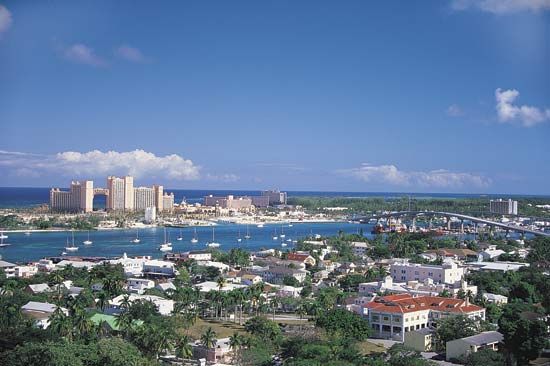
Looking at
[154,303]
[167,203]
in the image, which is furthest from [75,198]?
[154,303]

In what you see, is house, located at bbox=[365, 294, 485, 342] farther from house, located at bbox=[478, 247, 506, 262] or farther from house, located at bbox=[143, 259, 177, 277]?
house, located at bbox=[478, 247, 506, 262]

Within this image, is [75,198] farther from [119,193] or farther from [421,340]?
[421,340]

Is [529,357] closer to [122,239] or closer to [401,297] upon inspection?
[401,297]

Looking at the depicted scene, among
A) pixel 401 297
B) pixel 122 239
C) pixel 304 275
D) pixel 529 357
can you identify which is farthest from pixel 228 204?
pixel 529 357

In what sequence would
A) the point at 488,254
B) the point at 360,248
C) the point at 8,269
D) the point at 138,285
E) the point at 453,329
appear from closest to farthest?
the point at 453,329, the point at 138,285, the point at 8,269, the point at 488,254, the point at 360,248

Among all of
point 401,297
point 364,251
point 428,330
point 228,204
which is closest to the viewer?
point 428,330

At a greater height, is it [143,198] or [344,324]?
[143,198]

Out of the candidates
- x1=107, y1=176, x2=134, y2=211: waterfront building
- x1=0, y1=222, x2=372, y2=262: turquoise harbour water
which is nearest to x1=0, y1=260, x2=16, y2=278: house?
x1=0, y1=222, x2=372, y2=262: turquoise harbour water
